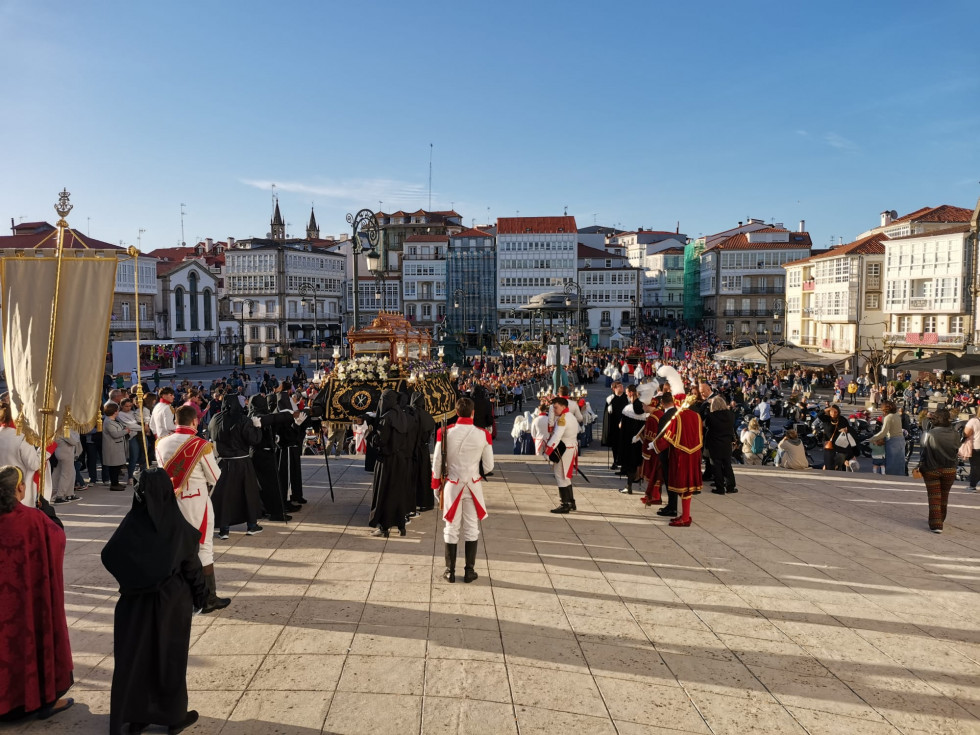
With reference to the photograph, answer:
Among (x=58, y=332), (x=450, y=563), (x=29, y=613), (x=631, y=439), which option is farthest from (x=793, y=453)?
(x=29, y=613)

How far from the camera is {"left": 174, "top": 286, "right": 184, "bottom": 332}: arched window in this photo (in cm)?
6588

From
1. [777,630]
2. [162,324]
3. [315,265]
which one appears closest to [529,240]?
[315,265]

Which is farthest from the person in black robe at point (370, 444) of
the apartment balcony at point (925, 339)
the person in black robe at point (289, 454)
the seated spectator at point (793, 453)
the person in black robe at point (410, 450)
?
the apartment balcony at point (925, 339)

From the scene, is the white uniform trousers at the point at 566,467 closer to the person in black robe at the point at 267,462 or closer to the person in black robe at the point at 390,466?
the person in black robe at the point at 390,466

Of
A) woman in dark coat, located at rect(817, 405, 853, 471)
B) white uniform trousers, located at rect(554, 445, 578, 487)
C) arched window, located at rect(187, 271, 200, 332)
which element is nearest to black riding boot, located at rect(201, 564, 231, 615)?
white uniform trousers, located at rect(554, 445, 578, 487)

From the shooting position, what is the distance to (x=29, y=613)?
414 centimetres

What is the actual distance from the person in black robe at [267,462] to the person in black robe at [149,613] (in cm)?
468

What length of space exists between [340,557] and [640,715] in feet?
13.0

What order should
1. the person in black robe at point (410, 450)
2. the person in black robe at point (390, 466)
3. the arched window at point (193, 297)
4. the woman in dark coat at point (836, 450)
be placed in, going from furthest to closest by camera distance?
the arched window at point (193, 297)
the woman in dark coat at point (836, 450)
the person in black robe at point (410, 450)
the person in black robe at point (390, 466)

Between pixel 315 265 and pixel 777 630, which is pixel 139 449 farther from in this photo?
pixel 315 265

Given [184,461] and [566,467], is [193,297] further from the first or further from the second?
[184,461]

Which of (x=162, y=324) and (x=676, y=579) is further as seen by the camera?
(x=162, y=324)

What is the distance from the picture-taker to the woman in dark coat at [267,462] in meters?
8.70

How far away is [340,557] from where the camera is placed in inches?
292
